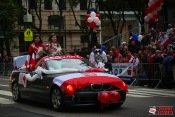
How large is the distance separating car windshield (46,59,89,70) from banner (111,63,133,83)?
9688 mm

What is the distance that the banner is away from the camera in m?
21.4

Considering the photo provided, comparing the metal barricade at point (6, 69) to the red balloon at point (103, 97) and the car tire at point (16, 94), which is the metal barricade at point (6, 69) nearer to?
the car tire at point (16, 94)

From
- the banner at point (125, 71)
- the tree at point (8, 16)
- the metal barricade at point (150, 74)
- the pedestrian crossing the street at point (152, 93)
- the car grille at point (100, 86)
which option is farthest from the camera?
the tree at point (8, 16)

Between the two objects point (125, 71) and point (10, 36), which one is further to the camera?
point (10, 36)

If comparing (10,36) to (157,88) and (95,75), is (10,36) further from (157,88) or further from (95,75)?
(95,75)

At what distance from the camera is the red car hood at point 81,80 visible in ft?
33.9

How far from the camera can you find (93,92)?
34.0 feet

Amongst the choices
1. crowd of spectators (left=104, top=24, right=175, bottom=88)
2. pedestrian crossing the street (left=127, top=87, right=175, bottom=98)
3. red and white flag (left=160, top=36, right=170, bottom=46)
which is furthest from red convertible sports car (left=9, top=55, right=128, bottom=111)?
red and white flag (left=160, top=36, right=170, bottom=46)

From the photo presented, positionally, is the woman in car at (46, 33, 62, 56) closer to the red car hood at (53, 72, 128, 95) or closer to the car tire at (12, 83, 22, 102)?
the car tire at (12, 83, 22, 102)

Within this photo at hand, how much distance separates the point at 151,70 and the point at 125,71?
249cm

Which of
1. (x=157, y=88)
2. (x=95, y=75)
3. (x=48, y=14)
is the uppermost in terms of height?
(x=48, y=14)

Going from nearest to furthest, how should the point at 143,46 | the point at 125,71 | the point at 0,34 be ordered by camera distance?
the point at 125,71 → the point at 143,46 → the point at 0,34

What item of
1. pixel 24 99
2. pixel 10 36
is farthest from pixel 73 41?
pixel 24 99

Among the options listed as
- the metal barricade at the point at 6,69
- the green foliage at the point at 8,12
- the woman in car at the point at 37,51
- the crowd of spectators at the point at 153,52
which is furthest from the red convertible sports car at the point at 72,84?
the green foliage at the point at 8,12
